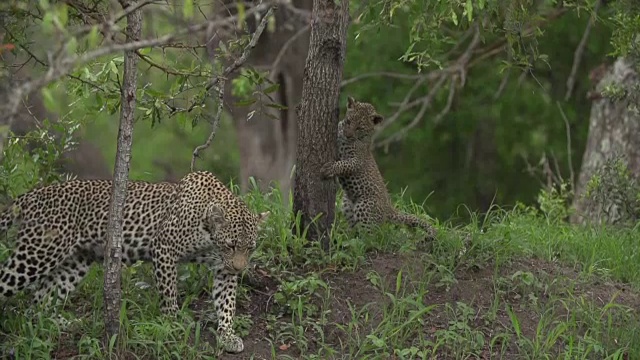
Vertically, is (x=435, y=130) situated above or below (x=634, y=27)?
below

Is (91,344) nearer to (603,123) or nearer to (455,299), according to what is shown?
(455,299)

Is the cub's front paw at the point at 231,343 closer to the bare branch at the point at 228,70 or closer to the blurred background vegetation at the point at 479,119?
the bare branch at the point at 228,70

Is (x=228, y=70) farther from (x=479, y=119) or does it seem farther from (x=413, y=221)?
(x=479, y=119)

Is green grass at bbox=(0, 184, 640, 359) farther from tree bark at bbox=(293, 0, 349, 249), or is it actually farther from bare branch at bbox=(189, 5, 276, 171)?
bare branch at bbox=(189, 5, 276, 171)

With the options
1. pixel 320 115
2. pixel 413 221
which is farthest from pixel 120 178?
pixel 413 221

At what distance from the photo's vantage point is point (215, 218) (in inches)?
328

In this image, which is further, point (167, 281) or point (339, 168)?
point (339, 168)

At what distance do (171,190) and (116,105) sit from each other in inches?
43.4

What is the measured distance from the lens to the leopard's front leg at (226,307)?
8172 mm

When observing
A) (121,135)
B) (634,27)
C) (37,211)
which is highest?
(634,27)

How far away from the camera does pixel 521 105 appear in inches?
813

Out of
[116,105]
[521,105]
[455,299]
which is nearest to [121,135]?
[116,105]

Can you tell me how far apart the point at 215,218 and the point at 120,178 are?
880 mm

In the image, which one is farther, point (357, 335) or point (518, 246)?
point (518, 246)
